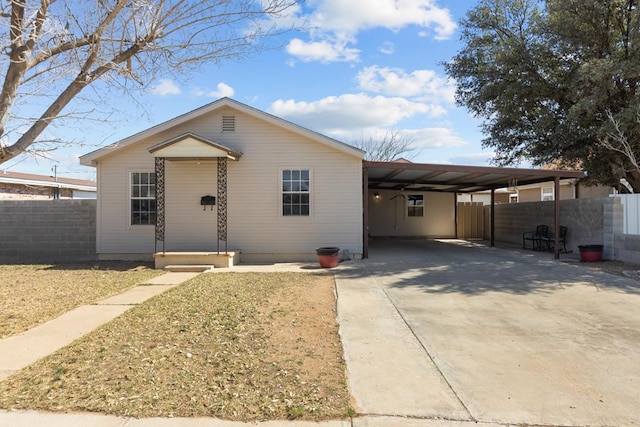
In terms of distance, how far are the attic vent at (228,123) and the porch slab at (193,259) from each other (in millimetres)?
3648

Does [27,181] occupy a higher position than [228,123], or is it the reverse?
[228,123]

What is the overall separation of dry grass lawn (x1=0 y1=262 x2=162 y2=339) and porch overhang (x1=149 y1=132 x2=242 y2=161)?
302cm

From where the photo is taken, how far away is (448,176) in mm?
14664

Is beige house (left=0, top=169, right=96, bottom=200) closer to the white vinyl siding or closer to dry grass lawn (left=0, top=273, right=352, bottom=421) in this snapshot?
the white vinyl siding

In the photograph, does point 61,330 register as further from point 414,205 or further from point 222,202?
point 414,205

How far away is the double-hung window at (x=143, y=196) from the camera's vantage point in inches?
482

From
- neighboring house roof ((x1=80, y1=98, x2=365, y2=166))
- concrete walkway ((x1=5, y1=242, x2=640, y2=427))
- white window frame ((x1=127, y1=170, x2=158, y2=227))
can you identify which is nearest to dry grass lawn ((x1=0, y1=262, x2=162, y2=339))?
concrete walkway ((x1=5, y1=242, x2=640, y2=427))

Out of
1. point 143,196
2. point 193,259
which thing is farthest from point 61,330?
point 143,196

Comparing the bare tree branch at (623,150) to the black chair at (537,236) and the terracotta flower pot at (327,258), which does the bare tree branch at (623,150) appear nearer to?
the black chair at (537,236)

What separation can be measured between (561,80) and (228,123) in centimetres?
1062

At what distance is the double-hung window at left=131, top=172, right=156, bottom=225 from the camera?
→ 1223 centimetres

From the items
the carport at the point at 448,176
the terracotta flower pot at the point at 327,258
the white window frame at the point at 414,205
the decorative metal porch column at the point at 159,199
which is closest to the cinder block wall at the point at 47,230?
the decorative metal porch column at the point at 159,199

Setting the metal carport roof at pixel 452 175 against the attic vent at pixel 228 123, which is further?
the attic vent at pixel 228 123

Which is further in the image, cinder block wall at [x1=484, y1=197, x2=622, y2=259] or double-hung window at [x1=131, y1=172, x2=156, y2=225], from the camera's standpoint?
double-hung window at [x1=131, y1=172, x2=156, y2=225]
